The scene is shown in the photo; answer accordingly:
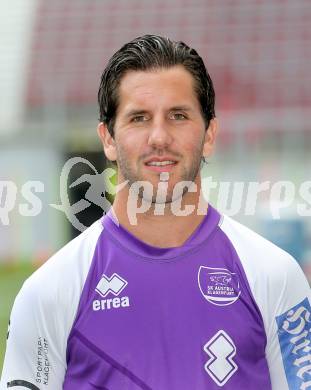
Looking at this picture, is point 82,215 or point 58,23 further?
point 58,23

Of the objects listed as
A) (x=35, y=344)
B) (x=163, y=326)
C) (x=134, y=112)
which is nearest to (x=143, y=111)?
(x=134, y=112)

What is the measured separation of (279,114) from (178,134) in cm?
1252

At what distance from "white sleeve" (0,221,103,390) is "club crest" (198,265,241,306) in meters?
0.38

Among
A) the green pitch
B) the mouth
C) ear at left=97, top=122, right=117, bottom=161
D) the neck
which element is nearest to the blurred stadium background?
the green pitch

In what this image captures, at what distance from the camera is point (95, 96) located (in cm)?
1644

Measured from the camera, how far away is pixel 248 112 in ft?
51.5

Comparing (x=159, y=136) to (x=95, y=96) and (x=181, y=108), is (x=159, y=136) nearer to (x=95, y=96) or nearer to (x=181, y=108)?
(x=181, y=108)

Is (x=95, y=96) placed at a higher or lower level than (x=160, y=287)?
higher

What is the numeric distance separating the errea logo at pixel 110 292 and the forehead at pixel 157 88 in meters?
0.56

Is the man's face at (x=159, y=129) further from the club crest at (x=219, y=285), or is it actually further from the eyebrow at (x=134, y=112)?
the club crest at (x=219, y=285)

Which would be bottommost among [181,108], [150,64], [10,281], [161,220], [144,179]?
[10,281]

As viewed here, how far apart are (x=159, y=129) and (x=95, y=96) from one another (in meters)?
13.9

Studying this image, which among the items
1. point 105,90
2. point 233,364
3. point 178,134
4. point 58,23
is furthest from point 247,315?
point 58,23

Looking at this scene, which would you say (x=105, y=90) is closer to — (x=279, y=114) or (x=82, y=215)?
(x=82, y=215)
